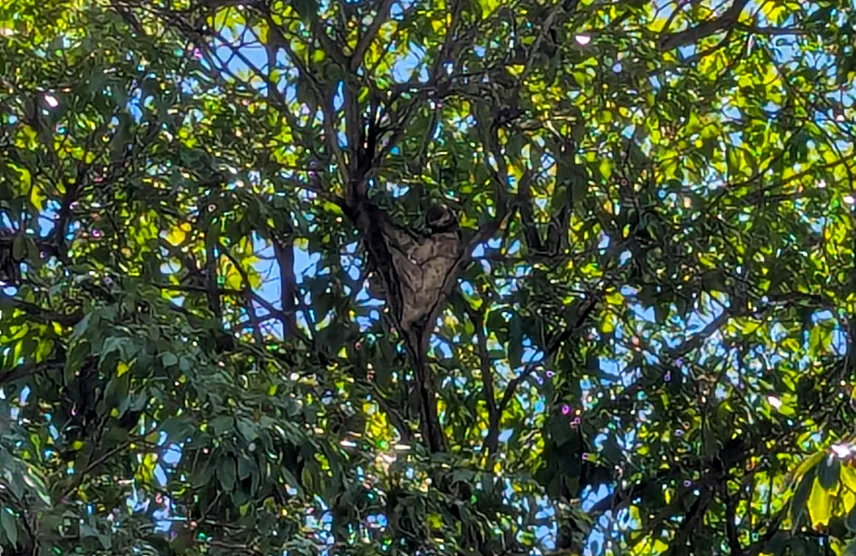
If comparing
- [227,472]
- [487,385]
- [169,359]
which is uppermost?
[487,385]

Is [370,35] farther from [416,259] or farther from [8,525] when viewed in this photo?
[8,525]

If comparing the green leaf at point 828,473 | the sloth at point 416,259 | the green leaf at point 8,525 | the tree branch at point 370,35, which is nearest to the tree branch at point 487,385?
the sloth at point 416,259

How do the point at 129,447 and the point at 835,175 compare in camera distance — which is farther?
the point at 835,175

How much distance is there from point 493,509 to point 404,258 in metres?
0.76

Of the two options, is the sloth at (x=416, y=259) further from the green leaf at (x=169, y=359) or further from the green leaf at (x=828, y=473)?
the green leaf at (x=828, y=473)

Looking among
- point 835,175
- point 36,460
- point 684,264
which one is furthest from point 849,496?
point 835,175

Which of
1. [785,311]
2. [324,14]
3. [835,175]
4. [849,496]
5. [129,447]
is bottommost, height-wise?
[849,496]

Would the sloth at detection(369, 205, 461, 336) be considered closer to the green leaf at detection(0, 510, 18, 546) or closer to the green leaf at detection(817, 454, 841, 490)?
the green leaf at detection(0, 510, 18, 546)

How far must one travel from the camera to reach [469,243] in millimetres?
3498

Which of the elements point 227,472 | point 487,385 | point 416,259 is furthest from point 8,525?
point 487,385

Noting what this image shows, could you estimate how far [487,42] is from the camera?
3.41 metres

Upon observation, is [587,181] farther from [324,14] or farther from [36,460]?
[36,460]

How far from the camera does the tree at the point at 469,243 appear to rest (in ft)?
10.4

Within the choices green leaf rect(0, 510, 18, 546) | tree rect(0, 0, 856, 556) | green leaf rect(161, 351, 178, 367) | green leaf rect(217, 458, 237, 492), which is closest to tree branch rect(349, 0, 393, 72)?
tree rect(0, 0, 856, 556)
